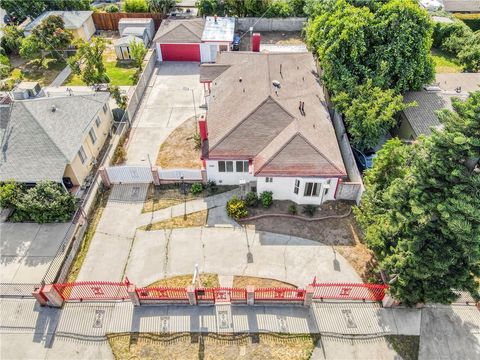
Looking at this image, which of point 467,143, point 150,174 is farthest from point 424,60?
point 150,174

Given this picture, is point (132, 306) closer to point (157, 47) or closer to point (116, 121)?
point (116, 121)

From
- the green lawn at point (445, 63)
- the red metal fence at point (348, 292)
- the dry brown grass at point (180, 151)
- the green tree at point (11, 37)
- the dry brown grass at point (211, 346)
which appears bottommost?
the dry brown grass at point (211, 346)

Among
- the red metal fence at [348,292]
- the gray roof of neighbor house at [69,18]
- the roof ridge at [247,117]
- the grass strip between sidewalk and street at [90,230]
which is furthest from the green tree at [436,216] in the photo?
the gray roof of neighbor house at [69,18]

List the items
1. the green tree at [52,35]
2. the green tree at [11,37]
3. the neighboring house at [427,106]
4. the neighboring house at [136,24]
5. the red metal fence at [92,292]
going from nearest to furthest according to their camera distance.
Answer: the red metal fence at [92,292]
the neighboring house at [427,106]
the green tree at [52,35]
the green tree at [11,37]
the neighboring house at [136,24]

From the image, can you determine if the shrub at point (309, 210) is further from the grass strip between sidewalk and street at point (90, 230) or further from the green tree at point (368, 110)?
the grass strip between sidewalk and street at point (90, 230)

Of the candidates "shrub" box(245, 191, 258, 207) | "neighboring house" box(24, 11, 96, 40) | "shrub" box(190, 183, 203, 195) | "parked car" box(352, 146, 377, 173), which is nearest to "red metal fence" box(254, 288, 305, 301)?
"shrub" box(245, 191, 258, 207)

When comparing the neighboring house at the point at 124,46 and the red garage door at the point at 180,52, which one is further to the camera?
the red garage door at the point at 180,52

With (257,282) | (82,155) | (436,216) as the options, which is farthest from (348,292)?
(82,155)
